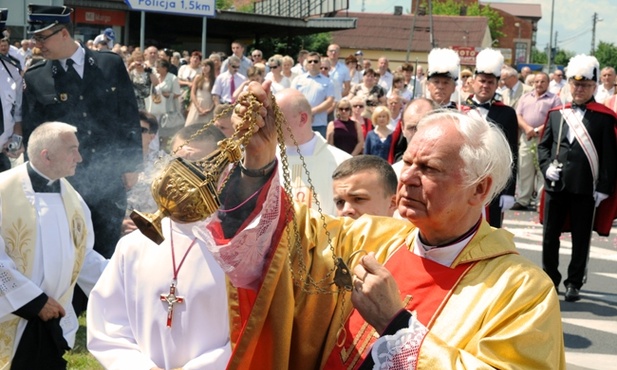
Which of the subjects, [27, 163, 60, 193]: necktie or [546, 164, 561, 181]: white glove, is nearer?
[27, 163, 60, 193]: necktie

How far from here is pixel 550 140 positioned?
29.2 ft

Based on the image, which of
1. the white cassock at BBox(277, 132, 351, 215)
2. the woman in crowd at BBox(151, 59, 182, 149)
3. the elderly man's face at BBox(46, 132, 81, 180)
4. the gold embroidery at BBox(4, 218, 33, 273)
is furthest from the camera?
the woman in crowd at BBox(151, 59, 182, 149)

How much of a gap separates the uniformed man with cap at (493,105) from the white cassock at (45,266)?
11.2ft

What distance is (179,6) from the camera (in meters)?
13.3

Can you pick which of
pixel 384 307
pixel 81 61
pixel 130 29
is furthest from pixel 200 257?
pixel 130 29

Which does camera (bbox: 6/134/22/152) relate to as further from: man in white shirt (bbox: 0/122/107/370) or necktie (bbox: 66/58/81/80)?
man in white shirt (bbox: 0/122/107/370)

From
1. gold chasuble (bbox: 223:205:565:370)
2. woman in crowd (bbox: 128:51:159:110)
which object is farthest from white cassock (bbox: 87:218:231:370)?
woman in crowd (bbox: 128:51:159:110)

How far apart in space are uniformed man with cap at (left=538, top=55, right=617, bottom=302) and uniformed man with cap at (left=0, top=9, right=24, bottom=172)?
4.51 m

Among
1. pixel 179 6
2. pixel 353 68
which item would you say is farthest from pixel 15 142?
pixel 353 68

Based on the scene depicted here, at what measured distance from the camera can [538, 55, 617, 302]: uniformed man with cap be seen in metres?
8.46

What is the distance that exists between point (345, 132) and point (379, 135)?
1018 mm

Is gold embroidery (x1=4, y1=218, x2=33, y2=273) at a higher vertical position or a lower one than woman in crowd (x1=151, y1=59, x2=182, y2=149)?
lower

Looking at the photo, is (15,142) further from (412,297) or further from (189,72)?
(189,72)

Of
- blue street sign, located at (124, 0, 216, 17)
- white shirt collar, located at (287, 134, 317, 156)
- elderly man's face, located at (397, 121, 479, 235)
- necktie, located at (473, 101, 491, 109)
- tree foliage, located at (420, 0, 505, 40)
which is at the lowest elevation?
white shirt collar, located at (287, 134, 317, 156)
